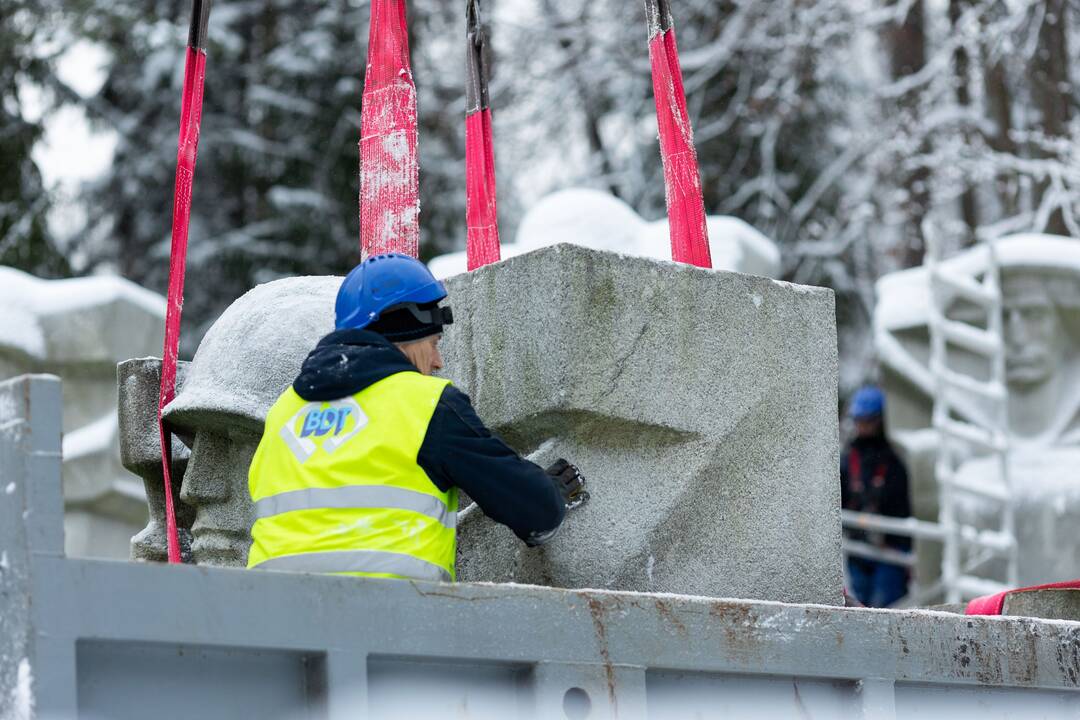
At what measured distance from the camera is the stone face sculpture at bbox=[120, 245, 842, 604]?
3.91 metres

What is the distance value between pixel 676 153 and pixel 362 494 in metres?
1.53

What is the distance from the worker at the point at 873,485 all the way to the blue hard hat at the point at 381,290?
7.64m

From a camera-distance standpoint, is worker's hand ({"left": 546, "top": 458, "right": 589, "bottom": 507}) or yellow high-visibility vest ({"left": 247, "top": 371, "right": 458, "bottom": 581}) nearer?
yellow high-visibility vest ({"left": 247, "top": 371, "right": 458, "bottom": 581})

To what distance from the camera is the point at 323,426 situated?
3564 millimetres

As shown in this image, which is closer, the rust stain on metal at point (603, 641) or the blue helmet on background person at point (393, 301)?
the rust stain on metal at point (603, 641)

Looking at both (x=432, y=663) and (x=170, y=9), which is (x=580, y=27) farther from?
(x=432, y=663)

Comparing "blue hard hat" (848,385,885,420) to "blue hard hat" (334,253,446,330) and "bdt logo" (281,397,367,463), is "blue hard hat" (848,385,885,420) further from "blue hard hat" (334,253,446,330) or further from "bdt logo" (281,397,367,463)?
"bdt logo" (281,397,367,463)

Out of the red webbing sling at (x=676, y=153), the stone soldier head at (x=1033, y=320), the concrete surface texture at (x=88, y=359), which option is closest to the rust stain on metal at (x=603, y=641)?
the red webbing sling at (x=676, y=153)

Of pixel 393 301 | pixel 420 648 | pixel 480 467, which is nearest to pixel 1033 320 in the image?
pixel 393 301

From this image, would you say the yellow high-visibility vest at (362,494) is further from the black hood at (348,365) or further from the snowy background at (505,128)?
the snowy background at (505,128)

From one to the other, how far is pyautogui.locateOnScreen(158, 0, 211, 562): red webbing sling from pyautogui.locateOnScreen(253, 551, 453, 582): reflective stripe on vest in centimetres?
98

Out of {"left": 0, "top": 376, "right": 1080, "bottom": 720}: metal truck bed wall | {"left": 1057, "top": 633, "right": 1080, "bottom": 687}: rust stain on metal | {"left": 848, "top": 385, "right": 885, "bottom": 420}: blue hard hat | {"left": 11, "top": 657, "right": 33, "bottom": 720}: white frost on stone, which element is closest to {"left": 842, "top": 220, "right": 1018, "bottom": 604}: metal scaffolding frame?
{"left": 848, "top": 385, "right": 885, "bottom": 420}: blue hard hat

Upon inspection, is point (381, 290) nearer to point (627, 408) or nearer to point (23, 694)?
point (627, 408)

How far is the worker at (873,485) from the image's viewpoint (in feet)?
36.6
